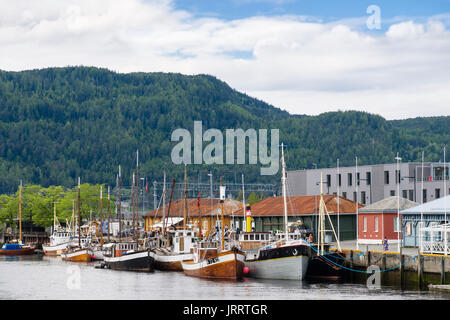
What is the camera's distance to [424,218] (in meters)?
79.9

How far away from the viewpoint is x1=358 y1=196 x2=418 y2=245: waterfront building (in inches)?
3629

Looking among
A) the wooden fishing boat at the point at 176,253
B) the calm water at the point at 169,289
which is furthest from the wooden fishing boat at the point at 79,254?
the calm water at the point at 169,289

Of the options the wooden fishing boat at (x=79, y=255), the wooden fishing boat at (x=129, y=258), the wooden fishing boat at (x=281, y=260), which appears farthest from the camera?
the wooden fishing boat at (x=79, y=255)

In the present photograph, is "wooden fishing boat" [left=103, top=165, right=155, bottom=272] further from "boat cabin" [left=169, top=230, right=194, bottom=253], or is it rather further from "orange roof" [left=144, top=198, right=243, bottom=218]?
"orange roof" [left=144, top=198, right=243, bottom=218]

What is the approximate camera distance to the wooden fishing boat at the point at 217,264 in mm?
74688

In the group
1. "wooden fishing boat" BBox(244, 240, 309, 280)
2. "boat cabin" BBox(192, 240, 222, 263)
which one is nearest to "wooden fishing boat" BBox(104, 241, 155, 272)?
"boat cabin" BBox(192, 240, 222, 263)

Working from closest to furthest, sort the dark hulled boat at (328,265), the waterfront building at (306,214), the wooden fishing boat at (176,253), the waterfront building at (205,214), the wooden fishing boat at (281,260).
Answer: the wooden fishing boat at (281,260) → the dark hulled boat at (328,265) → the wooden fishing boat at (176,253) → the waterfront building at (306,214) → the waterfront building at (205,214)

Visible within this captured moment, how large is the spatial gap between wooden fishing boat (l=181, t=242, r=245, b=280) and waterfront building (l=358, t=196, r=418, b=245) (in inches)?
909

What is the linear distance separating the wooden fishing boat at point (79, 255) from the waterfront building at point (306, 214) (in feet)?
81.0

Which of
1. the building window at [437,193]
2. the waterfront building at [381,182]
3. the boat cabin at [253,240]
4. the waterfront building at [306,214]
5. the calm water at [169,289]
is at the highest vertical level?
the waterfront building at [381,182]

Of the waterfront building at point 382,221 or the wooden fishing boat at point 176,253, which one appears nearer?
the wooden fishing boat at point 176,253

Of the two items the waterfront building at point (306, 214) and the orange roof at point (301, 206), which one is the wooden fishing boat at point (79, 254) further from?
the orange roof at point (301, 206)
